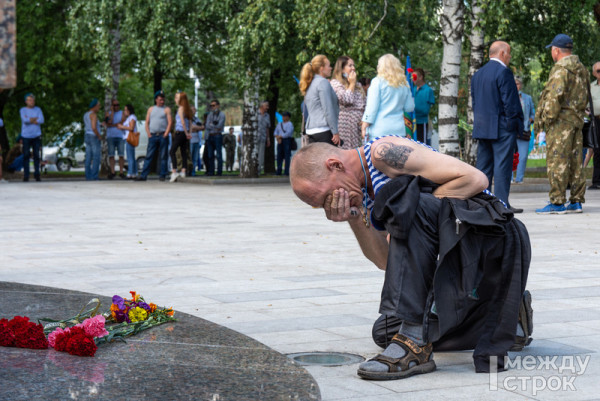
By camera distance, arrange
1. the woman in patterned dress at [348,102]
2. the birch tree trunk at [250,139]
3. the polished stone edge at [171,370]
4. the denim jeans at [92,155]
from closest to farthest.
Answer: the polished stone edge at [171,370] < the woman in patterned dress at [348,102] < the birch tree trunk at [250,139] < the denim jeans at [92,155]

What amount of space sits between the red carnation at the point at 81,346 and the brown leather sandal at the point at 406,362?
42.3 inches

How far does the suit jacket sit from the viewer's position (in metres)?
11.2

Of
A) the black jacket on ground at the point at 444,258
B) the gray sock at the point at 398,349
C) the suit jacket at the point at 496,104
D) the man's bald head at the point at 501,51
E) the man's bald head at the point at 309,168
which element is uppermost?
the man's bald head at the point at 501,51

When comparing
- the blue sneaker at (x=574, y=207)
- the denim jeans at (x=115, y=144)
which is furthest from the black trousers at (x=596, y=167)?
the denim jeans at (x=115, y=144)

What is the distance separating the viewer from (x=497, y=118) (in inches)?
442

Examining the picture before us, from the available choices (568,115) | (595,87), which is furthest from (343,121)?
(595,87)

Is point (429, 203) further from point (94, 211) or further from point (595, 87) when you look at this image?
point (595, 87)

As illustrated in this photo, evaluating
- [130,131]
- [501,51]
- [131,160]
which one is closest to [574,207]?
[501,51]

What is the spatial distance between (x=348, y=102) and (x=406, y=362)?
10.2 meters

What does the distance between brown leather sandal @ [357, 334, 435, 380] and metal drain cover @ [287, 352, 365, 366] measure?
25 centimetres

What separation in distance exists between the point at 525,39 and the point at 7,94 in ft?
51.9

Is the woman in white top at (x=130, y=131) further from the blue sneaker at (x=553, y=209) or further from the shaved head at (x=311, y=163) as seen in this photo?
the shaved head at (x=311, y=163)

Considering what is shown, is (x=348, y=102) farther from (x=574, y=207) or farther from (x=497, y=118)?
(x=574, y=207)

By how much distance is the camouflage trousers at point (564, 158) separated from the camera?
1210 centimetres
